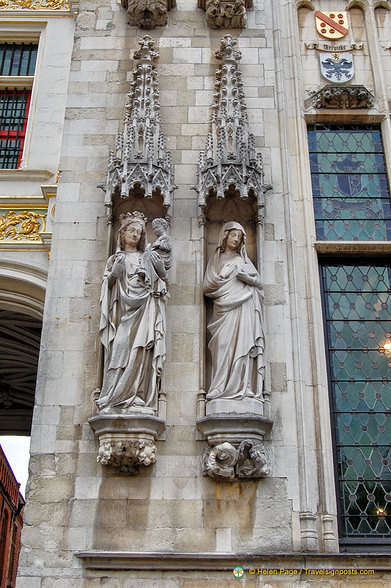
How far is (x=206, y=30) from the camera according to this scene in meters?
11.9

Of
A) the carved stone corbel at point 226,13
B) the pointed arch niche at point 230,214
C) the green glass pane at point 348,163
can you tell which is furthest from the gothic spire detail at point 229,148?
A: the green glass pane at point 348,163

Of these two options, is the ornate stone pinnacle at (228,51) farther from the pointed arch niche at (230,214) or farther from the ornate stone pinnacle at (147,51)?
the ornate stone pinnacle at (147,51)

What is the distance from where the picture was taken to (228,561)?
792cm

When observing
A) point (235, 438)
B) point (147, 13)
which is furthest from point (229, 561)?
point (147, 13)

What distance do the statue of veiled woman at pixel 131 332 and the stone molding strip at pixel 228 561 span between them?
1662 millimetres

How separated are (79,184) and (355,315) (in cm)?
453

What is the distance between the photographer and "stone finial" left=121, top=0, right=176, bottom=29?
11789mm

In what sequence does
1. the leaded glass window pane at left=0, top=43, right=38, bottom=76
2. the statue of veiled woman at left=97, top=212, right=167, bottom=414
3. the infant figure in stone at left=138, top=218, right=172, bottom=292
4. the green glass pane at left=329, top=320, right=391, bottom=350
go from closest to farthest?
1. the statue of veiled woman at left=97, top=212, right=167, bottom=414
2. the infant figure in stone at left=138, top=218, right=172, bottom=292
3. the green glass pane at left=329, top=320, right=391, bottom=350
4. the leaded glass window pane at left=0, top=43, right=38, bottom=76

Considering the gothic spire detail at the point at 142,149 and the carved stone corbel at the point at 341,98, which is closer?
the gothic spire detail at the point at 142,149

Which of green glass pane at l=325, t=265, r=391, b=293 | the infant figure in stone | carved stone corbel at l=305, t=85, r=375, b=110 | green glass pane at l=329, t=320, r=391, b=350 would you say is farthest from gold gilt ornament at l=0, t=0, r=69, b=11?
green glass pane at l=329, t=320, r=391, b=350

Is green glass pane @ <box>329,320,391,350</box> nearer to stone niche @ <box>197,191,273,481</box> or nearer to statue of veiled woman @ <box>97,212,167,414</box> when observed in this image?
stone niche @ <box>197,191,273,481</box>

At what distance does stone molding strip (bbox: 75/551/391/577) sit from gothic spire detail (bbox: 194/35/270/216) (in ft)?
15.4

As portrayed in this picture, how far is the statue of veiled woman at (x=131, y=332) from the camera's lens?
855 centimetres

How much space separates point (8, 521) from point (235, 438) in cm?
2715
